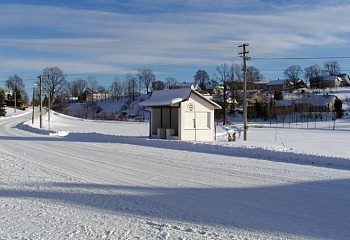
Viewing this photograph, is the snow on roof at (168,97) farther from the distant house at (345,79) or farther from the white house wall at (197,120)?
the distant house at (345,79)

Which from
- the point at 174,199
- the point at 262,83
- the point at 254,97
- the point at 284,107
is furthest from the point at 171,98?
the point at 262,83

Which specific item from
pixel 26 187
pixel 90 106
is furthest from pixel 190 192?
pixel 90 106

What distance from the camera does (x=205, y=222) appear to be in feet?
21.5

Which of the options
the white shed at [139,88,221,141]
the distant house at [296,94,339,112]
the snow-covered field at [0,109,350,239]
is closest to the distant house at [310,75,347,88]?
the distant house at [296,94,339,112]

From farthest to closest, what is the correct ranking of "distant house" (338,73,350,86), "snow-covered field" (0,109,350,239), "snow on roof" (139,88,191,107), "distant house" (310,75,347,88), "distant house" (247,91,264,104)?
"distant house" (338,73,350,86), "distant house" (310,75,347,88), "distant house" (247,91,264,104), "snow on roof" (139,88,191,107), "snow-covered field" (0,109,350,239)

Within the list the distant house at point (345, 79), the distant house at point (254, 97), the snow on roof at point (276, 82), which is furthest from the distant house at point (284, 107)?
the distant house at point (345, 79)

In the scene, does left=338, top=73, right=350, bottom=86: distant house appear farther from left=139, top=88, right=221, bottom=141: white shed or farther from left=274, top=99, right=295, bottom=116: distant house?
left=139, top=88, right=221, bottom=141: white shed

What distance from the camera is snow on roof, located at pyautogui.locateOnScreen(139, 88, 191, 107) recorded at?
2664 centimetres

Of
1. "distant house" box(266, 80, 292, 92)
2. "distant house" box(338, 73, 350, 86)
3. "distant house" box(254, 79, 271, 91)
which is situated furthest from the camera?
"distant house" box(338, 73, 350, 86)

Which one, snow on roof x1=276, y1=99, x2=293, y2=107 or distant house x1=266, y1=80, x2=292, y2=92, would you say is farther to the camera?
distant house x1=266, y1=80, x2=292, y2=92

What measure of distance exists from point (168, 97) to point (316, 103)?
244 ft

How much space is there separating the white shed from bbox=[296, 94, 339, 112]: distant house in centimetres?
6575

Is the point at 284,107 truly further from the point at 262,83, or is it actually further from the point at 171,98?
the point at 171,98

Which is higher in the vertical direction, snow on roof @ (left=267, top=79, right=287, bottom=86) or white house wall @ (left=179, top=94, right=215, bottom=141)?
snow on roof @ (left=267, top=79, right=287, bottom=86)
